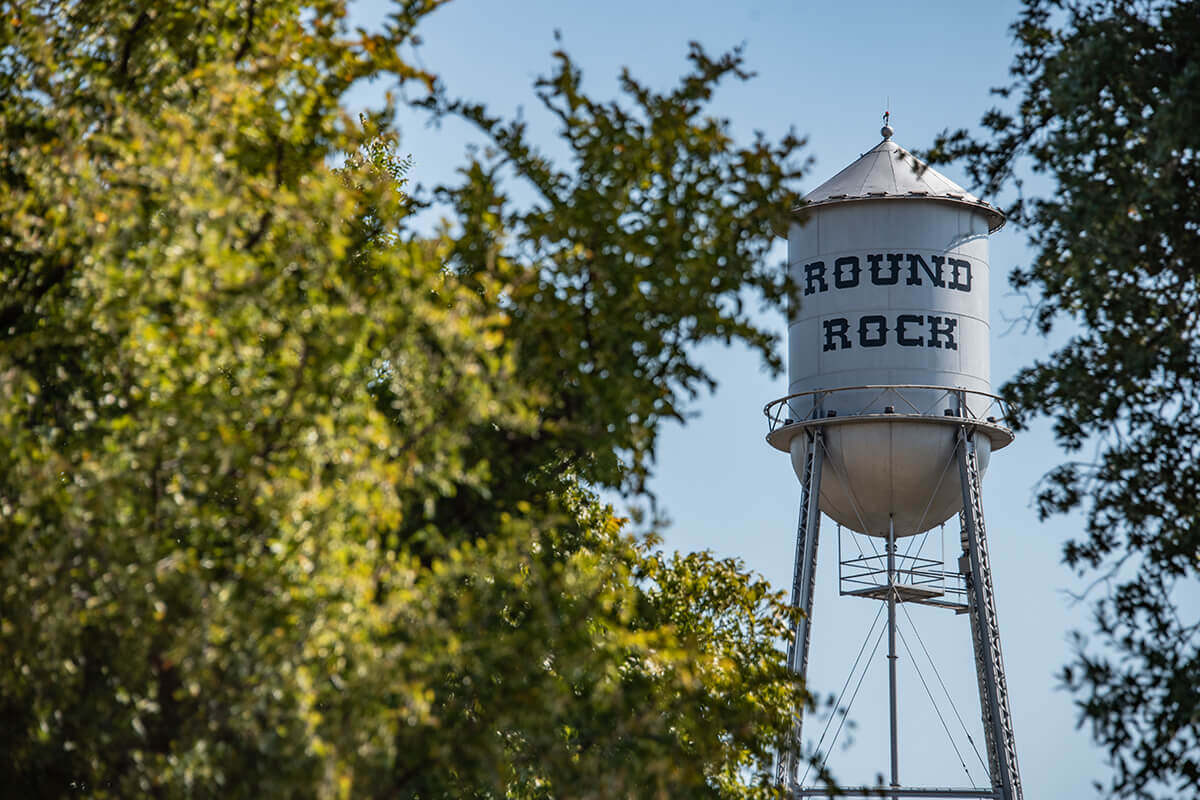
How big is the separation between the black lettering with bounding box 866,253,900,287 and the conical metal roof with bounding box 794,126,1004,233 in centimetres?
103

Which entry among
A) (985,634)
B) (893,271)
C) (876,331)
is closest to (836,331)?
(876,331)

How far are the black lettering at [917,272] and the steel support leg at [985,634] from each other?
241 cm

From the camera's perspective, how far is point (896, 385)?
22.8 meters

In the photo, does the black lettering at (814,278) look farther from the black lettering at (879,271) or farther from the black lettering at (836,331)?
the black lettering at (879,271)

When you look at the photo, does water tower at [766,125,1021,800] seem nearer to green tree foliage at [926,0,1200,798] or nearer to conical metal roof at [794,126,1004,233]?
conical metal roof at [794,126,1004,233]

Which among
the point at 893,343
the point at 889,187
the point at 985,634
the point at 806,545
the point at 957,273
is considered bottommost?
the point at 985,634

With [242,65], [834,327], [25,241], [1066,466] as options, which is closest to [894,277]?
[834,327]

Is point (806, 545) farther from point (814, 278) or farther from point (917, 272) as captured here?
point (917, 272)

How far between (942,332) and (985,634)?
15.8 feet

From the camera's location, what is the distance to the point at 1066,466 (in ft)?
37.3

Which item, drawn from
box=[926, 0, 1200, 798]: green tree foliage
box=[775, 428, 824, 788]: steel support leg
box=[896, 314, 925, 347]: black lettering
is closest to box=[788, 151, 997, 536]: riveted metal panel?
box=[896, 314, 925, 347]: black lettering

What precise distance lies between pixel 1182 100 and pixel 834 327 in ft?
43.9

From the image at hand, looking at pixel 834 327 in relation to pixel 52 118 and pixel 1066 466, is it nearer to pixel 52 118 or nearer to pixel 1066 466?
pixel 1066 466

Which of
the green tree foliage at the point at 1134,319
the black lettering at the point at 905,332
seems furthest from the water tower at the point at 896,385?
the green tree foliage at the point at 1134,319
